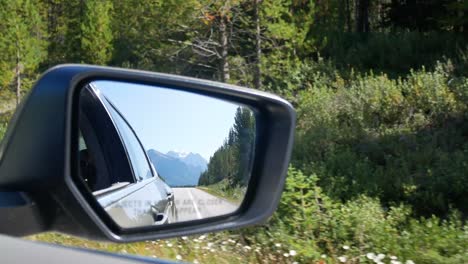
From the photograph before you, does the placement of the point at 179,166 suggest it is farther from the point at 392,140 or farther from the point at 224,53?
the point at 224,53

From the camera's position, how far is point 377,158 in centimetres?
1073

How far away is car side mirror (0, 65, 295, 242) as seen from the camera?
1.72 metres

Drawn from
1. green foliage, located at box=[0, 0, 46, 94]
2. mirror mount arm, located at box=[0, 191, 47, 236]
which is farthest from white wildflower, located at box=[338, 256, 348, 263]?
green foliage, located at box=[0, 0, 46, 94]

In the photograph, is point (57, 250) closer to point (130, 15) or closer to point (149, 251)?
point (149, 251)

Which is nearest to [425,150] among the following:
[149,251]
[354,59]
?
[149,251]

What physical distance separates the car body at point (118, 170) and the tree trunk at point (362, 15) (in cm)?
2624

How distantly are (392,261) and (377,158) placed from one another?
5.80 meters

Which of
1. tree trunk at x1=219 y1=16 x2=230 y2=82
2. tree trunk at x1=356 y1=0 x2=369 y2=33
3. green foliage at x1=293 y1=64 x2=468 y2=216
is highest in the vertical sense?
tree trunk at x1=356 y1=0 x2=369 y2=33

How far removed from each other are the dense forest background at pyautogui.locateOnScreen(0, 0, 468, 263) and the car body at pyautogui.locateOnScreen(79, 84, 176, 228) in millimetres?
893

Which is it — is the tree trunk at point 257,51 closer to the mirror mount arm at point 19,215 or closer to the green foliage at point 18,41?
the green foliage at point 18,41

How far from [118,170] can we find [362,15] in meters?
27.5

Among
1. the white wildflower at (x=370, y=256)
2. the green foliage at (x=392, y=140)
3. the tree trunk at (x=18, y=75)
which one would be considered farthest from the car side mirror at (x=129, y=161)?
the tree trunk at (x=18, y=75)

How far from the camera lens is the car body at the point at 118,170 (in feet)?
6.44

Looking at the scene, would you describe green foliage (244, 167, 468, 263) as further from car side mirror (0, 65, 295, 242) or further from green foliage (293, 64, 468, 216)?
car side mirror (0, 65, 295, 242)
